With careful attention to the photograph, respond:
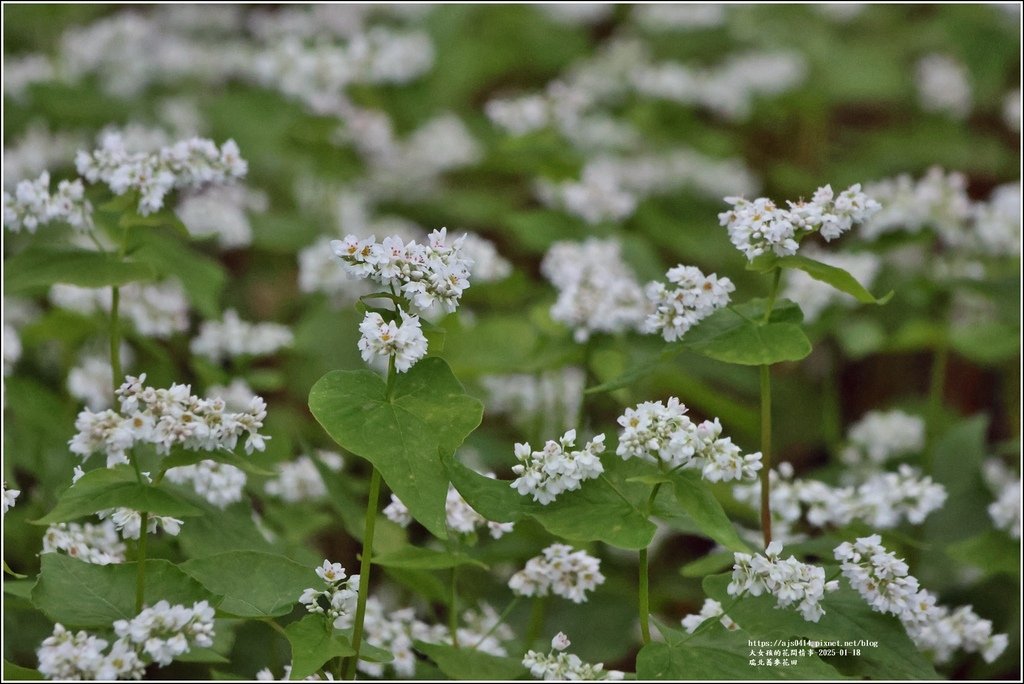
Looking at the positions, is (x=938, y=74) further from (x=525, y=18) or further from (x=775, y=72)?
(x=525, y=18)

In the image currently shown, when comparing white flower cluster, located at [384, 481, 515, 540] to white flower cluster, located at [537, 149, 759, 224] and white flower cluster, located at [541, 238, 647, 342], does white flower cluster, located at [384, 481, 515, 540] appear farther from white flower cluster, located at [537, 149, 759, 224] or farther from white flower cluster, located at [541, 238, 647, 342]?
white flower cluster, located at [537, 149, 759, 224]

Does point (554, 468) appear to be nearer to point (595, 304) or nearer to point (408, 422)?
point (408, 422)

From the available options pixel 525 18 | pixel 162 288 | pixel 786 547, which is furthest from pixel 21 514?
pixel 525 18

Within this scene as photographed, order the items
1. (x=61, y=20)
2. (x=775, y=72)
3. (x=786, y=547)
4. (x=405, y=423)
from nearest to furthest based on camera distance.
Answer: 1. (x=405, y=423)
2. (x=786, y=547)
3. (x=775, y=72)
4. (x=61, y=20)

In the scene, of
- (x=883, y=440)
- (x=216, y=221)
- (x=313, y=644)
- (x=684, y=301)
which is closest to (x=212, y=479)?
(x=313, y=644)

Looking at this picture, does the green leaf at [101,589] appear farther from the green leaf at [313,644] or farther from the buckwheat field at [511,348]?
the green leaf at [313,644]

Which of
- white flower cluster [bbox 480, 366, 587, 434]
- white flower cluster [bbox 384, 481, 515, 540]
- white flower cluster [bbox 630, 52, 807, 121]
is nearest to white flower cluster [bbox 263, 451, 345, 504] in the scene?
white flower cluster [bbox 384, 481, 515, 540]

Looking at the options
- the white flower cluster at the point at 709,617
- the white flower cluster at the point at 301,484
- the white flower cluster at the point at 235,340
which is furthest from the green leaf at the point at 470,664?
the white flower cluster at the point at 235,340
